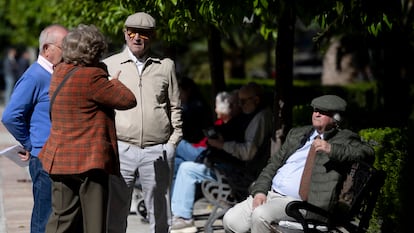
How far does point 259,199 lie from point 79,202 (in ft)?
4.32

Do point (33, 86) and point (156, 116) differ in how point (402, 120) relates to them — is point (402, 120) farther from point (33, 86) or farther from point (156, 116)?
point (33, 86)

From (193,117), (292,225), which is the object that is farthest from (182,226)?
(292,225)

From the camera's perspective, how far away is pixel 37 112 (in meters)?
6.04

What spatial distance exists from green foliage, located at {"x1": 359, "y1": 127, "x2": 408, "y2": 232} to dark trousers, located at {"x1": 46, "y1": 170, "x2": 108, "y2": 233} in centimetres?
227

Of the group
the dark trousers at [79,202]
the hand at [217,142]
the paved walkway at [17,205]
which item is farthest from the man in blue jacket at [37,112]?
the hand at [217,142]

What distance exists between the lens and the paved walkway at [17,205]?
8453mm

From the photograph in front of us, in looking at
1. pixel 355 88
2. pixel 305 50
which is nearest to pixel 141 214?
pixel 355 88

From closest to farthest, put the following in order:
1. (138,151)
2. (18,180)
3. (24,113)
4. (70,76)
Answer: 1. (70,76)
2. (24,113)
3. (138,151)
4. (18,180)

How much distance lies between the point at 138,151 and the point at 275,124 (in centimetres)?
234

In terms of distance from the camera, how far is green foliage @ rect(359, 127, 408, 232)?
279 inches

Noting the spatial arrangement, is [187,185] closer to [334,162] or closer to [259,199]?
[259,199]

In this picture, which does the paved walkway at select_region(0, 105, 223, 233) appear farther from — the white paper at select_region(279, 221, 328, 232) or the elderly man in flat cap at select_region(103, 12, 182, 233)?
the white paper at select_region(279, 221, 328, 232)

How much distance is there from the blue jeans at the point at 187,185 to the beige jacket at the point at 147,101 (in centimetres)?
165

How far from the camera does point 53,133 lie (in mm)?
5711
